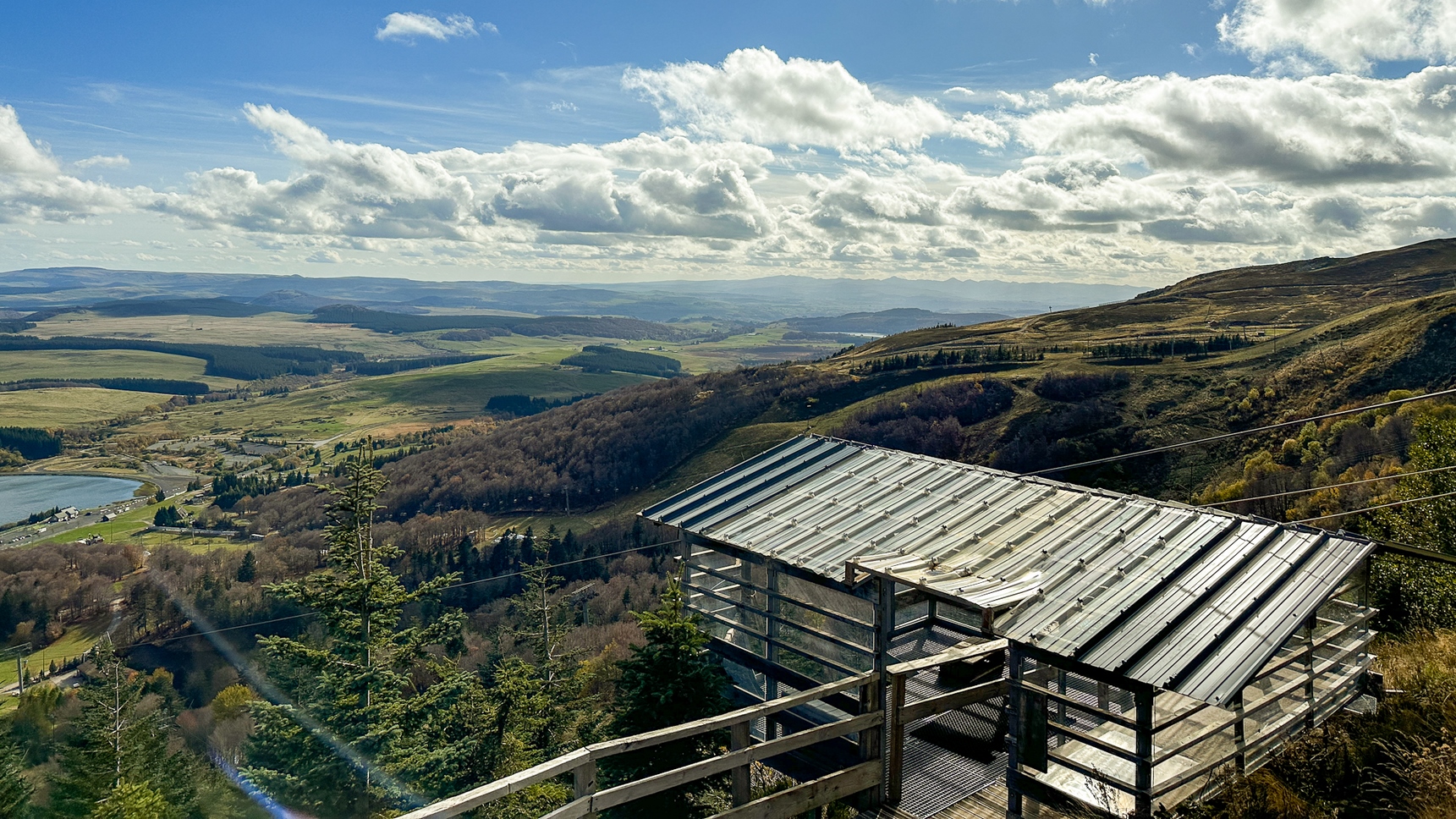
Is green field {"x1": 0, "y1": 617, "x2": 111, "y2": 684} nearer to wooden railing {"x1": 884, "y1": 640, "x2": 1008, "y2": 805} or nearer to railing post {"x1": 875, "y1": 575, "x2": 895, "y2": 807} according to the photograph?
railing post {"x1": 875, "y1": 575, "x2": 895, "y2": 807}

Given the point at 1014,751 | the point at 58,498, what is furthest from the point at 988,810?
the point at 58,498

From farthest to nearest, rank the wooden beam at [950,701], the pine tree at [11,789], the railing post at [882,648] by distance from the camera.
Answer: the pine tree at [11,789] < the wooden beam at [950,701] < the railing post at [882,648]

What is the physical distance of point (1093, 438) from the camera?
8250cm

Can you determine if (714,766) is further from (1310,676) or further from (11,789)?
(11,789)

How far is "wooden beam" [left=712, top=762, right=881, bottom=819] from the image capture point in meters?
6.66

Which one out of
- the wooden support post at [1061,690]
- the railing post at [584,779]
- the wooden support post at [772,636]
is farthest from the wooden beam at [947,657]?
the wooden support post at [772,636]

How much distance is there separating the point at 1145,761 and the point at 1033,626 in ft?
5.65

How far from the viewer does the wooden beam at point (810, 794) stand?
21.8ft

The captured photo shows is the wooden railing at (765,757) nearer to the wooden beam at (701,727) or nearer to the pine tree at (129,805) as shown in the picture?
the wooden beam at (701,727)

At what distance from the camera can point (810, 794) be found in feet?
23.2

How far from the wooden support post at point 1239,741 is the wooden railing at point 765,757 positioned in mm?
2615

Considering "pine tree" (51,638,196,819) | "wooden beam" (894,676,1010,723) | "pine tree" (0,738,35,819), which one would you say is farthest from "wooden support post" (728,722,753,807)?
"pine tree" (0,738,35,819)

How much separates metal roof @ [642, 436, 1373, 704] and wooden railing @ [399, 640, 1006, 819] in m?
1.36

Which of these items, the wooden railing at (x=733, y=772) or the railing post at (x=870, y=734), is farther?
the railing post at (x=870, y=734)
